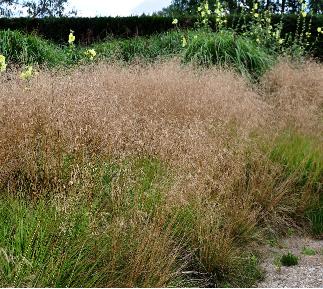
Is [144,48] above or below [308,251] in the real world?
above

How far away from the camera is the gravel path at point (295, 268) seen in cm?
361

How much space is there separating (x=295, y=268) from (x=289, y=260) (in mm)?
71

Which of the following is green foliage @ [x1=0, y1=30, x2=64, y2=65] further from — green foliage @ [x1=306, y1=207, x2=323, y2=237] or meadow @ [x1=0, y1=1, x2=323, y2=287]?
green foliage @ [x1=306, y1=207, x2=323, y2=237]

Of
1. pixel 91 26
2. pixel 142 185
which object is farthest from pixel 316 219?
pixel 91 26

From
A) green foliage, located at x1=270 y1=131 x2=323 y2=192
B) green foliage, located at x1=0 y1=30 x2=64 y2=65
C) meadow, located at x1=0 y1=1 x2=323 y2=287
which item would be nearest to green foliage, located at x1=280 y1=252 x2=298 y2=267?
meadow, located at x1=0 y1=1 x2=323 y2=287

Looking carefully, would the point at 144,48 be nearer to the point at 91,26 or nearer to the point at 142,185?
the point at 91,26

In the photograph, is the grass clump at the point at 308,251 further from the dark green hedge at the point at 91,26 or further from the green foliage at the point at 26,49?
the dark green hedge at the point at 91,26

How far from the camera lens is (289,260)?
3.89m

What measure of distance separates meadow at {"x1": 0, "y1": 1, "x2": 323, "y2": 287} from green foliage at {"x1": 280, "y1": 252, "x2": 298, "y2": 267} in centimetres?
20

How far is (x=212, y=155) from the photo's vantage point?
404cm

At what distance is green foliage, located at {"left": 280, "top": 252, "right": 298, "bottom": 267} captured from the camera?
3.89 meters

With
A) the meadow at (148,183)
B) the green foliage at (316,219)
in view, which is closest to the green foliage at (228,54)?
the meadow at (148,183)

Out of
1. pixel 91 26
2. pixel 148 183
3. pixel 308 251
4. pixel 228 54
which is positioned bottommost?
pixel 308 251

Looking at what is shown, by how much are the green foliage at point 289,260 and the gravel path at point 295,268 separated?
32 millimetres
